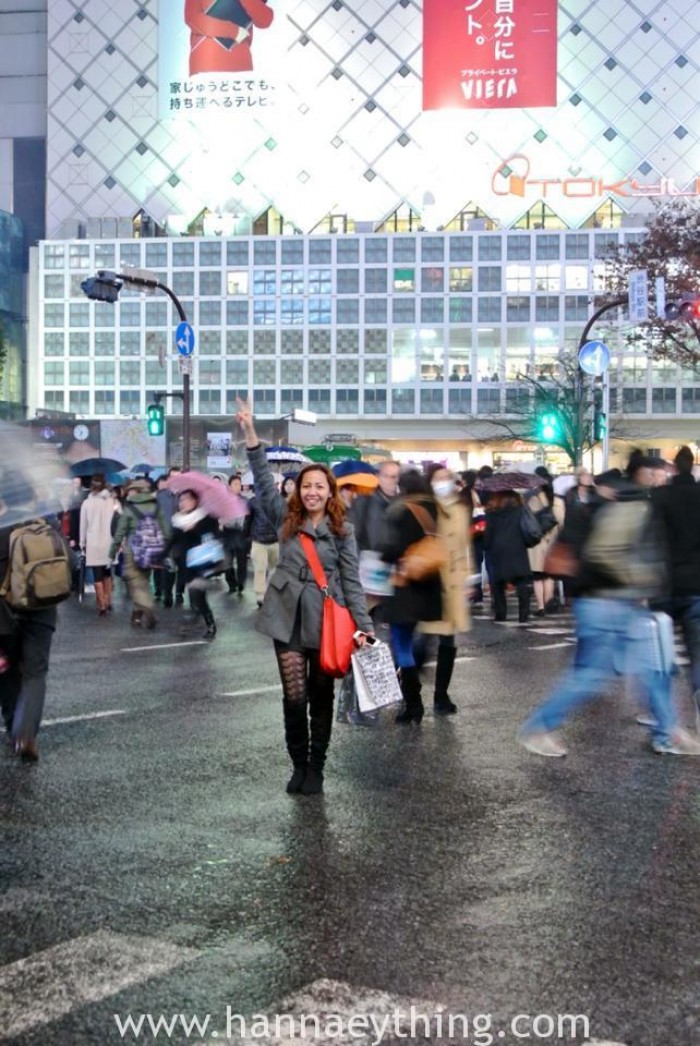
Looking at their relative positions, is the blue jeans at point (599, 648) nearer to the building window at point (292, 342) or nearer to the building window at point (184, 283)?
the building window at point (292, 342)

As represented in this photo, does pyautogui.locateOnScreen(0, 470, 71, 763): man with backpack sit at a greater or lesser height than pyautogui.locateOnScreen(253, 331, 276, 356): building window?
lesser

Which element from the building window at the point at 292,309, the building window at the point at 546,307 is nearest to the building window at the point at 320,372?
the building window at the point at 292,309

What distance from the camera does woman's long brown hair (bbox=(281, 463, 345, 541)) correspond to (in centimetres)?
658

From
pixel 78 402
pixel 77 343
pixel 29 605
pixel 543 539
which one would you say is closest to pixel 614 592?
pixel 29 605

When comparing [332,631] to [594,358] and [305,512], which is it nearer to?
[305,512]

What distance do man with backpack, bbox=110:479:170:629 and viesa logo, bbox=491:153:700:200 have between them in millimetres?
72820

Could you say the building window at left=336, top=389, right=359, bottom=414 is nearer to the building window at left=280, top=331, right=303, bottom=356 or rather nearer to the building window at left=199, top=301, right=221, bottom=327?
the building window at left=280, top=331, right=303, bottom=356

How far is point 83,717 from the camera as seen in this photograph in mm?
9023

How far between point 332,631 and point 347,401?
76.7 metres

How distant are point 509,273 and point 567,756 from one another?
249 feet

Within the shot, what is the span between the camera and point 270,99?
87.1 m

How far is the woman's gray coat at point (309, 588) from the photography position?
643cm

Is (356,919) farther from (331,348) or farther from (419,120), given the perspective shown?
(419,120)

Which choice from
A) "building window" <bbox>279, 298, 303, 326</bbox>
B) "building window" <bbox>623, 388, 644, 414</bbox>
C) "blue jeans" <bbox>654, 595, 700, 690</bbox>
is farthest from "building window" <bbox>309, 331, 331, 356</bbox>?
"blue jeans" <bbox>654, 595, 700, 690</bbox>
